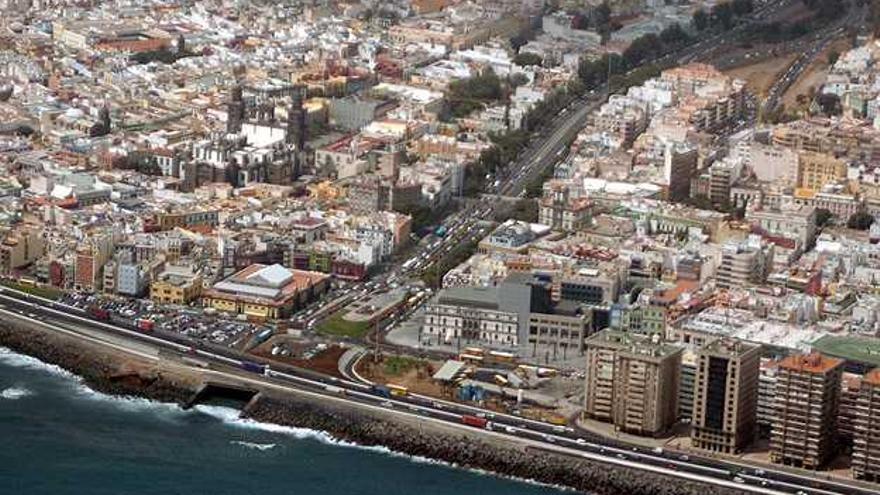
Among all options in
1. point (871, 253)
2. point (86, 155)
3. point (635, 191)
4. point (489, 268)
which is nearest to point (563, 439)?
point (489, 268)

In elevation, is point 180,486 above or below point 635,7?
below

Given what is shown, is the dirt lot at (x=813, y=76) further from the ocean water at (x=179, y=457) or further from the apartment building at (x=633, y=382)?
the ocean water at (x=179, y=457)

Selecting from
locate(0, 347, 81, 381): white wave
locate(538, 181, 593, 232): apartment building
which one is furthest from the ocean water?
locate(538, 181, 593, 232): apartment building

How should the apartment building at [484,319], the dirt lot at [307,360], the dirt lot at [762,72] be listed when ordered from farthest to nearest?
the dirt lot at [762,72]
the apartment building at [484,319]
the dirt lot at [307,360]

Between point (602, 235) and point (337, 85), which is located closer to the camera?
point (602, 235)

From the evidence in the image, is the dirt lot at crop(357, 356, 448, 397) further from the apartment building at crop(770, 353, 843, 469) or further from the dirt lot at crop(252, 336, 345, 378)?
the apartment building at crop(770, 353, 843, 469)

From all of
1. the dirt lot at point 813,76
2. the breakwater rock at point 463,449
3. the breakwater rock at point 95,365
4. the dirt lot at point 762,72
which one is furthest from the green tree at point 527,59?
the breakwater rock at point 463,449

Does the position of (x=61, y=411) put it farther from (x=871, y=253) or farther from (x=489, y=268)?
(x=871, y=253)
